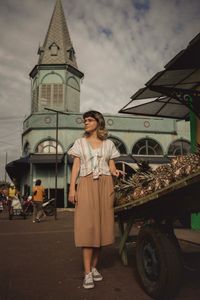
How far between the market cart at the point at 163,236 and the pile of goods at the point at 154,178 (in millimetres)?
135

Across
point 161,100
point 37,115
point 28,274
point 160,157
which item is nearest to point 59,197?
point 37,115

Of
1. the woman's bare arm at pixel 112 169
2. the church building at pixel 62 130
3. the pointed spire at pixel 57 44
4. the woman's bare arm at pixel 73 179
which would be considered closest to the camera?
the woman's bare arm at pixel 73 179

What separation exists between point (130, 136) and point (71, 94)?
23.4ft

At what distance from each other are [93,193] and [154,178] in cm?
73

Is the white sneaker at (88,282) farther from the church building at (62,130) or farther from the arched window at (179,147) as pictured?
the arched window at (179,147)

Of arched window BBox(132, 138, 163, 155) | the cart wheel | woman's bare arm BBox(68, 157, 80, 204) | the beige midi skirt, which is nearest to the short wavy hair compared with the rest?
woman's bare arm BBox(68, 157, 80, 204)

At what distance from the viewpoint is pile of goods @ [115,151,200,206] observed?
9.78 ft

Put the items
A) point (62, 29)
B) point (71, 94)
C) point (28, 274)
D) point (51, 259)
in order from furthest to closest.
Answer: point (62, 29), point (71, 94), point (51, 259), point (28, 274)

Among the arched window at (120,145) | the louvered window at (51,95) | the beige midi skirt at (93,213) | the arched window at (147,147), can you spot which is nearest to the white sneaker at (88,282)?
the beige midi skirt at (93,213)

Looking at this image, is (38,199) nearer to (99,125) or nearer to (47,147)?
(99,125)

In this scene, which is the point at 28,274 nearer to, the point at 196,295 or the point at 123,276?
the point at 123,276

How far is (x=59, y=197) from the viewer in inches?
1070

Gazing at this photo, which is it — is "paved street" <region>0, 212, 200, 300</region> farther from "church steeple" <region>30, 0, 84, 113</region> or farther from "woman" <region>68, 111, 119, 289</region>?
"church steeple" <region>30, 0, 84, 113</region>

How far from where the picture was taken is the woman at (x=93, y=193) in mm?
3633
